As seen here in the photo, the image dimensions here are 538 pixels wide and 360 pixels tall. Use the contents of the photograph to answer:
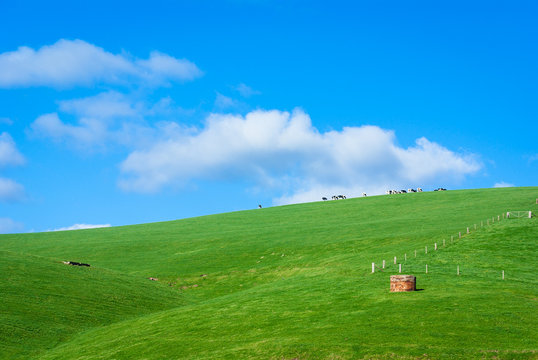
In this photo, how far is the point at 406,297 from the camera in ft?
123

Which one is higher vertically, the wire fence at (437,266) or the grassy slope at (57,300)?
the wire fence at (437,266)

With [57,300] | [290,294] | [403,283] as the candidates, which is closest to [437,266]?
[403,283]

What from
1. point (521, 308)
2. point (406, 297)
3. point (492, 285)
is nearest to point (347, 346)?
point (406, 297)

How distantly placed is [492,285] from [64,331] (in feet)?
114

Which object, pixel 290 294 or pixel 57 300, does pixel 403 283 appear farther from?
pixel 57 300

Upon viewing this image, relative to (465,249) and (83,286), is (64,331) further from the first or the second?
(465,249)

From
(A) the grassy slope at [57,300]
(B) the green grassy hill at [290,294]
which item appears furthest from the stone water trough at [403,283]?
(A) the grassy slope at [57,300]

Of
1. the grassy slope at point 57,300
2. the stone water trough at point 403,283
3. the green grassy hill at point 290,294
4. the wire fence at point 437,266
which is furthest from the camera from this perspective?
the wire fence at point 437,266

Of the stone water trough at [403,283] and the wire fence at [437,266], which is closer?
the stone water trough at [403,283]

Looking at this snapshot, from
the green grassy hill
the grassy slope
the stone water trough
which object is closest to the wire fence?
the green grassy hill

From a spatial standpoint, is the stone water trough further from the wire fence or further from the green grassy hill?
the wire fence

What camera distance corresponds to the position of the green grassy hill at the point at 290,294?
29.7 meters

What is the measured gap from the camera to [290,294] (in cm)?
4506

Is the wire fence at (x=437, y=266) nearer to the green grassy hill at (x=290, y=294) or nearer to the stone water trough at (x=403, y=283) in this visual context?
the green grassy hill at (x=290, y=294)
